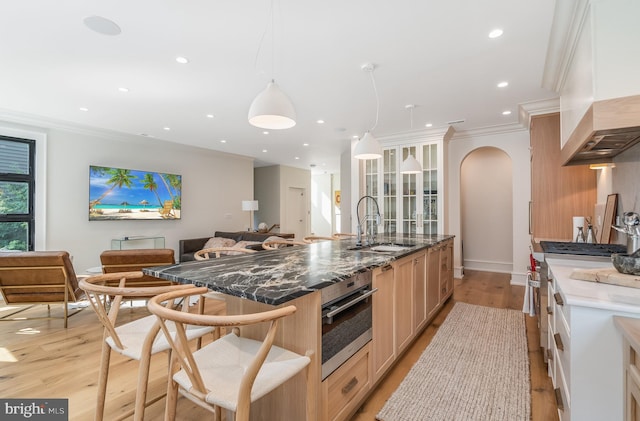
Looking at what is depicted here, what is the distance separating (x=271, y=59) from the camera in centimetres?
278

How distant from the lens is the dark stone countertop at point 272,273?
4.17ft

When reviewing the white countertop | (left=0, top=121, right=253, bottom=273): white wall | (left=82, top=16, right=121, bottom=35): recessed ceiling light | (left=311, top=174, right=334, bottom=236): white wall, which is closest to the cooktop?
the white countertop

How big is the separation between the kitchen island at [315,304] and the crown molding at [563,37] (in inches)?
78.0

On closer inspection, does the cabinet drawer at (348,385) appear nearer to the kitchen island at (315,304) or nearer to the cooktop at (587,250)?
the kitchen island at (315,304)

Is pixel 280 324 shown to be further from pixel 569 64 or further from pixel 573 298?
pixel 569 64

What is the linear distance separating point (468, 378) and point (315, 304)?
155 centimetres

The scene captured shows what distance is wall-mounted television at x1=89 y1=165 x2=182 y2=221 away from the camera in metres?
5.25

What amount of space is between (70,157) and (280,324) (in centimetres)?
557

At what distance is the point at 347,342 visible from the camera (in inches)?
61.5

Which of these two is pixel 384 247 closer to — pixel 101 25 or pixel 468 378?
pixel 468 378

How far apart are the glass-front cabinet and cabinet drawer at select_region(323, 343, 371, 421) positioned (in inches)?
157

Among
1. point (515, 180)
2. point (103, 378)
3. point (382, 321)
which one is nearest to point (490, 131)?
point (515, 180)

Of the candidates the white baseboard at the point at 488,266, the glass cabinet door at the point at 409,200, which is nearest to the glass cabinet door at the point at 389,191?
the glass cabinet door at the point at 409,200

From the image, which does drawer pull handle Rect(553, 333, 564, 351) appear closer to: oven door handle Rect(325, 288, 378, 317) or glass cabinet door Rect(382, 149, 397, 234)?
oven door handle Rect(325, 288, 378, 317)
